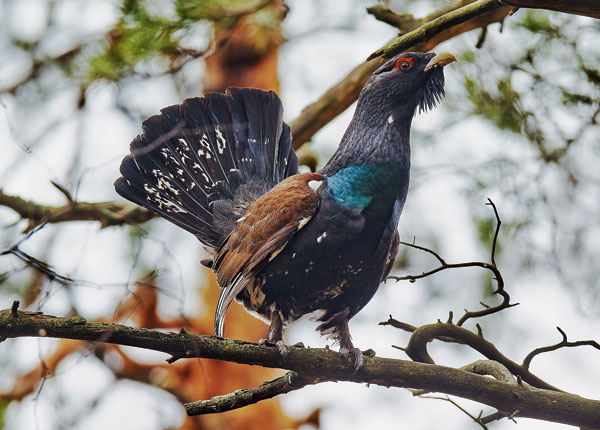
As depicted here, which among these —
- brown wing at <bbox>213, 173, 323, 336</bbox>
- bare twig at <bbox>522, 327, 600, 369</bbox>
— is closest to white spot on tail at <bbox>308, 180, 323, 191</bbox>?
brown wing at <bbox>213, 173, 323, 336</bbox>

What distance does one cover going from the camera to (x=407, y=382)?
8.64 feet

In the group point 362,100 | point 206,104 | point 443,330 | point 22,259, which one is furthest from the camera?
point 206,104

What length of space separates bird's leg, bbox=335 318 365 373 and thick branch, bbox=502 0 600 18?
1.46 metres

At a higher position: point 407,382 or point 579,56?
point 579,56

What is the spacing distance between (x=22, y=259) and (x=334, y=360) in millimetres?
1232

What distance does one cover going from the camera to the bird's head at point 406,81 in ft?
10.2

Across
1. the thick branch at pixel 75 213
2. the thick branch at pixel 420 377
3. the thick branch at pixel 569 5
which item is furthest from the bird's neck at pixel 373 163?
the thick branch at pixel 75 213

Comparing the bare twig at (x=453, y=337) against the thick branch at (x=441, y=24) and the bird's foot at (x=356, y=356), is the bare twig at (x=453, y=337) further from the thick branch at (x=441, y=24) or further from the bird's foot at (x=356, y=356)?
the thick branch at (x=441, y=24)

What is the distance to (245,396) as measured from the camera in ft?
8.36

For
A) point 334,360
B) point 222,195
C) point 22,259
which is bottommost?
point 22,259

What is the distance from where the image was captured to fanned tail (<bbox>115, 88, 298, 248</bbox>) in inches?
144

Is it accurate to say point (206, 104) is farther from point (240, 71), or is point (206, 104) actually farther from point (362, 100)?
point (240, 71)

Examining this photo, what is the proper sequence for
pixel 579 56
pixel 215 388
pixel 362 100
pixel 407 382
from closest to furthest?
pixel 407 382
pixel 362 100
pixel 579 56
pixel 215 388

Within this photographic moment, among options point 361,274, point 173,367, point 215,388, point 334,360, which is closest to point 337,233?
point 361,274
